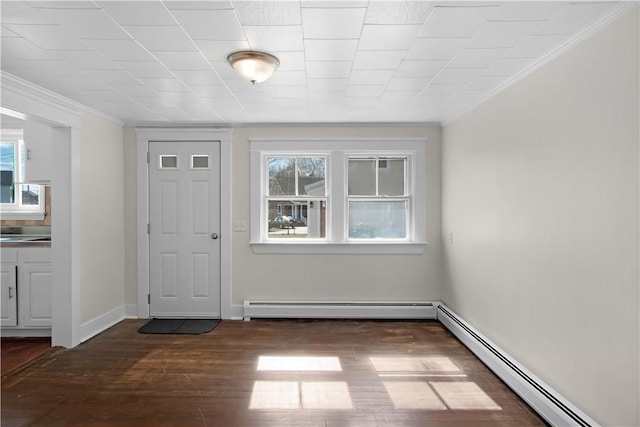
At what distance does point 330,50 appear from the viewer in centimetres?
215

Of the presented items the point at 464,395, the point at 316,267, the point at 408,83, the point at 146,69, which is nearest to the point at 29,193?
the point at 146,69

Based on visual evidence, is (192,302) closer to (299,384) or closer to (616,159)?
(299,384)

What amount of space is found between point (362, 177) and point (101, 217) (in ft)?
9.83

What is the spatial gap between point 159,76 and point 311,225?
2352mm

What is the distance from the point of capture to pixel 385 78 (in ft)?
8.68

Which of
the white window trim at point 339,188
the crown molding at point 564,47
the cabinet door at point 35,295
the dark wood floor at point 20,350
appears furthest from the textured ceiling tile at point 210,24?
the dark wood floor at point 20,350

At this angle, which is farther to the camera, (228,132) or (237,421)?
(228,132)

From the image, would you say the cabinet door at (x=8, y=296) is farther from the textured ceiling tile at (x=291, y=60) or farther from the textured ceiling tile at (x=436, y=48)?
the textured ceiling tile at (x=436, y=48)

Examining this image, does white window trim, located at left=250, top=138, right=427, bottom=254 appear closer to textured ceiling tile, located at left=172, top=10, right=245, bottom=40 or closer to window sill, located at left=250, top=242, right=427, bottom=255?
window sill, located at left=250, top=242, right=427, bottom=255

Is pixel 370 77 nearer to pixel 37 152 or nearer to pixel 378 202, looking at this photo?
pixel 378 202

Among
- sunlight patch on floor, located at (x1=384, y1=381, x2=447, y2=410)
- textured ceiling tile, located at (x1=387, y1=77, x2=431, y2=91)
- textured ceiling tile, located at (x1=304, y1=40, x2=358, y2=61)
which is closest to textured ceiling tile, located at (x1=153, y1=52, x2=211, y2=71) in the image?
textured ceiling tile, located at (x1=304, y1=40, x2=358, y2=61)

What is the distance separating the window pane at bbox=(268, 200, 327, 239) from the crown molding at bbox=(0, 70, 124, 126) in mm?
2169

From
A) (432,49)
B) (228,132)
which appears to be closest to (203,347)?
(228,132)

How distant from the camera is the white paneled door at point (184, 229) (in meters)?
4.20
